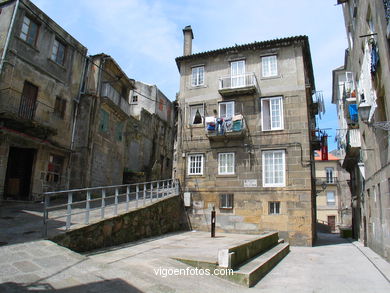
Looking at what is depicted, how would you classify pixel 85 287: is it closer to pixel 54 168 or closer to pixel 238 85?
pixel 54 168

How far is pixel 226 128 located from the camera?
1590 centimetres

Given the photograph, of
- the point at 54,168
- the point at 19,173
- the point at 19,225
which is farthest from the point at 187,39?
the point at 19,225

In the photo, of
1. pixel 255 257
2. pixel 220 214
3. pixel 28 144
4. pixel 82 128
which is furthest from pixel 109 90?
pixel 255 257

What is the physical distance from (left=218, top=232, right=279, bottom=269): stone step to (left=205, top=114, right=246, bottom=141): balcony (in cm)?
647

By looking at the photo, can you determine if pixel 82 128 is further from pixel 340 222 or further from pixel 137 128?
pixel 340 222

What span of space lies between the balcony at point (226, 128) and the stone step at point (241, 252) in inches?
255

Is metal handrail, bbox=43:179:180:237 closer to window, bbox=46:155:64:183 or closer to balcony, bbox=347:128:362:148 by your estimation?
window, bbox=46:155:64:183

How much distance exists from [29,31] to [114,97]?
6.48 metres

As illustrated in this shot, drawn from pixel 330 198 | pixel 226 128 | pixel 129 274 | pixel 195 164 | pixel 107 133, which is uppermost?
pixel 107 133

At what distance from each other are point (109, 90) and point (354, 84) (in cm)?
1472

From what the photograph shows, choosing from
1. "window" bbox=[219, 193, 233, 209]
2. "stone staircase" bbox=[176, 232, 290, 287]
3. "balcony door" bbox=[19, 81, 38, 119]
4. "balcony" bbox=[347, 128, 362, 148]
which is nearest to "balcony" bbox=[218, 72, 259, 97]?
"balcony" bbox=[347, 128, 362, 148]

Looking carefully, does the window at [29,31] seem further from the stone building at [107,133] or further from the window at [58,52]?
the stone building at [107,133]

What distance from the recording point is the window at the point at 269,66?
1638 centimetres

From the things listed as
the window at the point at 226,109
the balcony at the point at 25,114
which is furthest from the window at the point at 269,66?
the balcony at the point at 25,114
